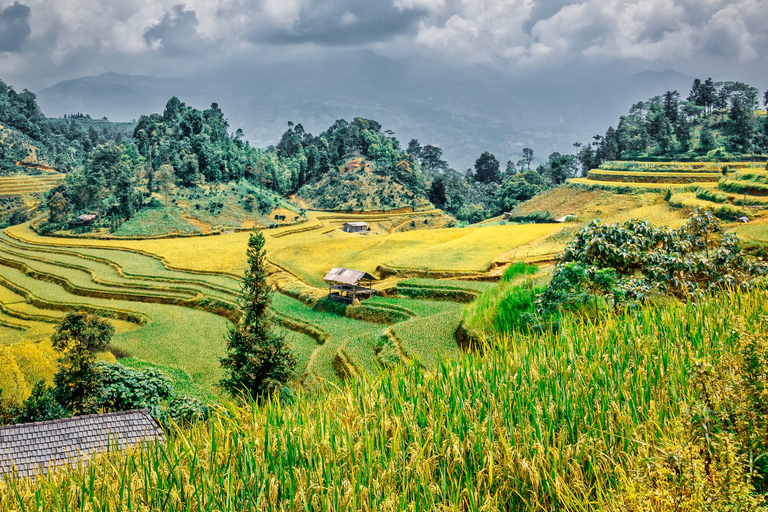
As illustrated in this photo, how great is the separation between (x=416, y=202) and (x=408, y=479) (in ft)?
218

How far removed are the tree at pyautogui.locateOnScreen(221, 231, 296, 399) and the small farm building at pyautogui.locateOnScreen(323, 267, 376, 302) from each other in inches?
316

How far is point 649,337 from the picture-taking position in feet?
17.5

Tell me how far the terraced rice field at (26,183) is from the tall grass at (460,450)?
78603 millimetres

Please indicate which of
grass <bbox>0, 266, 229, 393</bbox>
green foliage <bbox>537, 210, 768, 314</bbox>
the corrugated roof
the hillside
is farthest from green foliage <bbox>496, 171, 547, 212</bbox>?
green foliage <bbox>537, 210, 768, 314</bbox>

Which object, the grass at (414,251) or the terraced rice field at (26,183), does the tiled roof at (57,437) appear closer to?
→ the grass at (414,251)

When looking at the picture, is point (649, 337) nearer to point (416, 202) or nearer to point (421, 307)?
point (421, 307)

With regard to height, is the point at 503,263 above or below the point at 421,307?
above

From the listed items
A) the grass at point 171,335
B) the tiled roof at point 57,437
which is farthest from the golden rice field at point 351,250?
the tiled roof at point 57,437

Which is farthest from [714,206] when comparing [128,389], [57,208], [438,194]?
[57,208]

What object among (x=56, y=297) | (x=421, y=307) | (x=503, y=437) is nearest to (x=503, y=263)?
(x=421, y=307)

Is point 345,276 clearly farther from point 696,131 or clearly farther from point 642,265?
point 696,131

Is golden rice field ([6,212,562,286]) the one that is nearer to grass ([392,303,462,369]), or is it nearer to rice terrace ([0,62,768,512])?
rice terrace ([0,62,768,512])

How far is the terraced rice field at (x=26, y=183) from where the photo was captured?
221 feet

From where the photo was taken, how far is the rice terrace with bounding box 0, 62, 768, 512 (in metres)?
3.39
